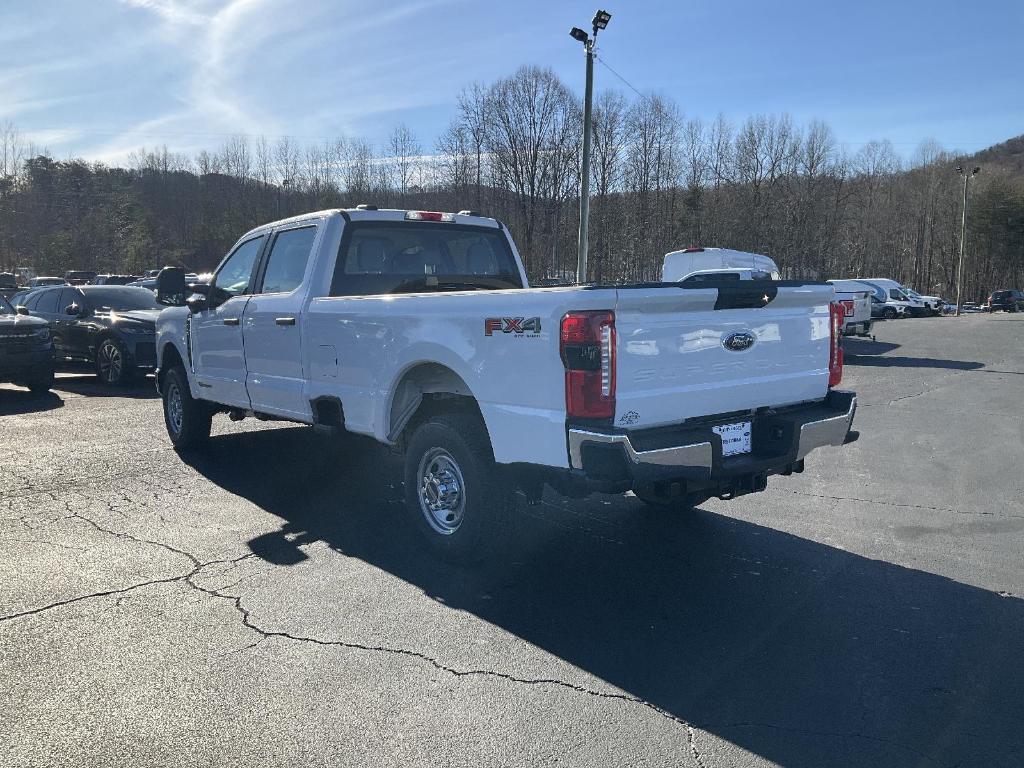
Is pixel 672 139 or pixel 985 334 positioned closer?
pixel 985 334

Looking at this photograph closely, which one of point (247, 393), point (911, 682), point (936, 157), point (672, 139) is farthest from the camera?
point (936, 157)

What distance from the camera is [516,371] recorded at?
4230 millimetres

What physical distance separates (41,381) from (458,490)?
10239 millimetres

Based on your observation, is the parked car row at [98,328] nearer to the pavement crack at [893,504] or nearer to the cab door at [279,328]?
the cab door at [279,328]

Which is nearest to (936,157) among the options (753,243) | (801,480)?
(753,243)

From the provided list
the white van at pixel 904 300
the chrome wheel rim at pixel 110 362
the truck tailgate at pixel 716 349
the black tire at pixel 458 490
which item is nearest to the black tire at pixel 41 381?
the chrome wheel rim at pixel 110 362

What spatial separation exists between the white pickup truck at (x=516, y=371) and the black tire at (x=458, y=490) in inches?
0.4

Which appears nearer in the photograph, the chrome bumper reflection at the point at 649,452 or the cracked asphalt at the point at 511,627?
the cracked asphalt at the point at 511,627

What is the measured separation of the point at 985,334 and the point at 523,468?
28294 millimetres

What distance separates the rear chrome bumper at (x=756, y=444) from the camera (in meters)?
3.87

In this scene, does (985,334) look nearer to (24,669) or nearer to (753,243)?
(24,669)

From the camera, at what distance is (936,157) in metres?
93.0

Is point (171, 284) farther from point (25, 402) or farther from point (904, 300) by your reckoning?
point (904, 300)

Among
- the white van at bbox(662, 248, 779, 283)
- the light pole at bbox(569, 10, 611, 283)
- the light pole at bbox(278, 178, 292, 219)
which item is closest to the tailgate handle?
the light pole at bbox(569, 10, 611, 283)
